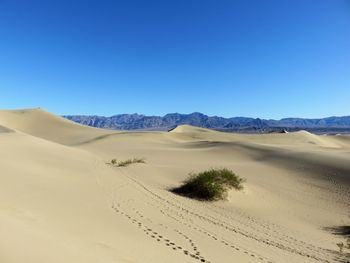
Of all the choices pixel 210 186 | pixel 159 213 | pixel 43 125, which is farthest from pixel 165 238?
pixel 43 125

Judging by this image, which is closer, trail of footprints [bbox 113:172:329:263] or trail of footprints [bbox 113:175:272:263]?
trail of footprints [bbox 113:175:272:263]

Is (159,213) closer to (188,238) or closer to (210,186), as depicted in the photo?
(188,238)

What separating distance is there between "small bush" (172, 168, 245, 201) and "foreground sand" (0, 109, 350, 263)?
36cm

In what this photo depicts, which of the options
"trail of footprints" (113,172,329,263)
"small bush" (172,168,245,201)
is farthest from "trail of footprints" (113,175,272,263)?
"small bush" (172,168,245,201)

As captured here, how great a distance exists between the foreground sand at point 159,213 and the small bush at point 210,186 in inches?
14.3

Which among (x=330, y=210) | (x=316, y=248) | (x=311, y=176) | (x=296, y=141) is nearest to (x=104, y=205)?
(x=316, y=248)

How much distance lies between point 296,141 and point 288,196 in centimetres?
3938

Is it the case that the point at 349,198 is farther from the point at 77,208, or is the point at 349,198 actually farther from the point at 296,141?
the point at 296,141

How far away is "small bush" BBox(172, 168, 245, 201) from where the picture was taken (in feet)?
46.1

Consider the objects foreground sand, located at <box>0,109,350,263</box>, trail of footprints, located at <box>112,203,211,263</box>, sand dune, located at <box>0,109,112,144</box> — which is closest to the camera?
foreground sand, located at <box>0,109,350,263</box>

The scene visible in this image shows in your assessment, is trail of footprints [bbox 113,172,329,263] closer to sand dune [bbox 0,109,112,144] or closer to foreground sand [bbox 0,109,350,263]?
foreground sand [bbox 0,109,350,263]

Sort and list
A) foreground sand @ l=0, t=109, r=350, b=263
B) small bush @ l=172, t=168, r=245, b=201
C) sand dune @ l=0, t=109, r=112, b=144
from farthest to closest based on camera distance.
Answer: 1. sand dune @ l=0, t=109, r=112, b=144
2. small bush @ l=172, t=168, r=245, b=201
3. foreground sand @ l=0, t=109, r=350, b=263

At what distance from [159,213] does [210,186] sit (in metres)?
3.99

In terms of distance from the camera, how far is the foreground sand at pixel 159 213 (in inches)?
255
